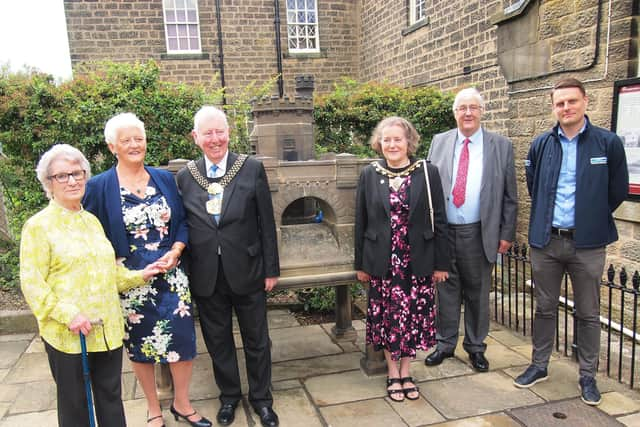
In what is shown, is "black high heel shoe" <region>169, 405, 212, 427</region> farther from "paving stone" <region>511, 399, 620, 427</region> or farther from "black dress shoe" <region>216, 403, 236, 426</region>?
"paving stone" <region>511, 399, 620, 427</region>

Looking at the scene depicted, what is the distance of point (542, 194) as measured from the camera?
333cm

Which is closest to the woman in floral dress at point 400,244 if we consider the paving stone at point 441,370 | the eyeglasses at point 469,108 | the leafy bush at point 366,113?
the paving stone at point 441,370

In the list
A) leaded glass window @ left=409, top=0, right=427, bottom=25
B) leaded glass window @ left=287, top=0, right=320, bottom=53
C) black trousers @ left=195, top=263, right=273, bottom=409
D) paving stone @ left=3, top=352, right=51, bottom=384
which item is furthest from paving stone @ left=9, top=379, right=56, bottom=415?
leaded glass window @ left=287, top=0, right=320, bottom=53

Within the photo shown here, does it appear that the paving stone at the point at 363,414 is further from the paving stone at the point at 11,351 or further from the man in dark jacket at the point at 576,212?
the paving stone at the point at 11,351

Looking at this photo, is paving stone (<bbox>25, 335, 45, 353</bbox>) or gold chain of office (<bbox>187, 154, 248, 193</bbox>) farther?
paving stone (<bbox>25, 335, 45, 353</bbox>)

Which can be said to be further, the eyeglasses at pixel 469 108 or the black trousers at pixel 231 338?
the eyeglasses at pixel 469 108

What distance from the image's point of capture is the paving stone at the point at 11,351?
4.21 meters

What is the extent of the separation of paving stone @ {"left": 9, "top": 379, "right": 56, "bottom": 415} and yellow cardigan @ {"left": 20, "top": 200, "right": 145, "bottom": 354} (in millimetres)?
1508

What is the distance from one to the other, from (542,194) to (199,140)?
2.35 metres

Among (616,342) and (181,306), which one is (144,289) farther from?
(616,342)

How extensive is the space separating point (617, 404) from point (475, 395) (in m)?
0.92

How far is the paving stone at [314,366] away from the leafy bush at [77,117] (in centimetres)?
290

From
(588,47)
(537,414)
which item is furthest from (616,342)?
(588,47)

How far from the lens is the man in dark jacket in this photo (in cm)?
312
